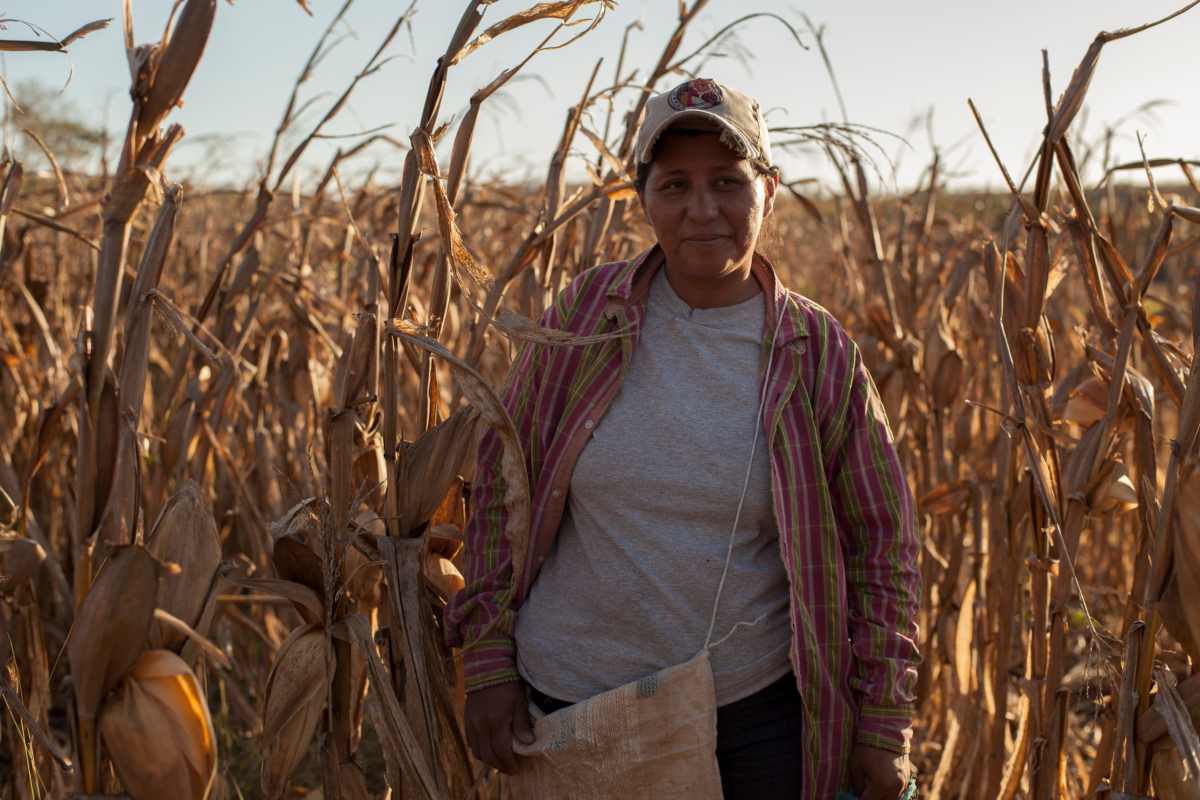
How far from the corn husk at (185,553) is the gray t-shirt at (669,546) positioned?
58 cm

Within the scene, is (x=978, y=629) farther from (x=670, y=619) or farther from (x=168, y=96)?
(x=168, y=96)

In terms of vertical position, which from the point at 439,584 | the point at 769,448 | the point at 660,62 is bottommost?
the point at 439,584

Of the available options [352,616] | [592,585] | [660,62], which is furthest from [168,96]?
[660,62]

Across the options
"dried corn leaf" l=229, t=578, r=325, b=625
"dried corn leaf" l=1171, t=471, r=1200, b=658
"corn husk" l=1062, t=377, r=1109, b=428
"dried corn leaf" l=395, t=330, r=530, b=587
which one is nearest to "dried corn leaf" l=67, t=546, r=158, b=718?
"dried corn leaf" l=229, t=578, r=325, b=625

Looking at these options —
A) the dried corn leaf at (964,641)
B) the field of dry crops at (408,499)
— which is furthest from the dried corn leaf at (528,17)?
the dried corn leaf at (964,641)

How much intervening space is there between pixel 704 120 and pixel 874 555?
68 cm

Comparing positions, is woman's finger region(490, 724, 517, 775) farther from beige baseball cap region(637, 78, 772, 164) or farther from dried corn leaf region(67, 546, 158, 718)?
beige baseball cap region(637, 78, 772, 164)

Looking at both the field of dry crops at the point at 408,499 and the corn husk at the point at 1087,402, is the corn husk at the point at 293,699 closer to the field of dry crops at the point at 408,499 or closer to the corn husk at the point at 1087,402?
the field of dry crops at the point at 408,499

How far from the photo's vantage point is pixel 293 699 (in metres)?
1.33

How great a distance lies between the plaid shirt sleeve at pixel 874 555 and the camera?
1.55 metres

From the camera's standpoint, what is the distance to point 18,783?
1.79 metres

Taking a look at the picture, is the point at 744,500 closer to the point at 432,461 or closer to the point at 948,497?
the point at 432,461

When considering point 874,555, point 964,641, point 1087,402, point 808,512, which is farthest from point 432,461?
point 964,641

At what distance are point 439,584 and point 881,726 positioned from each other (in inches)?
27.1
